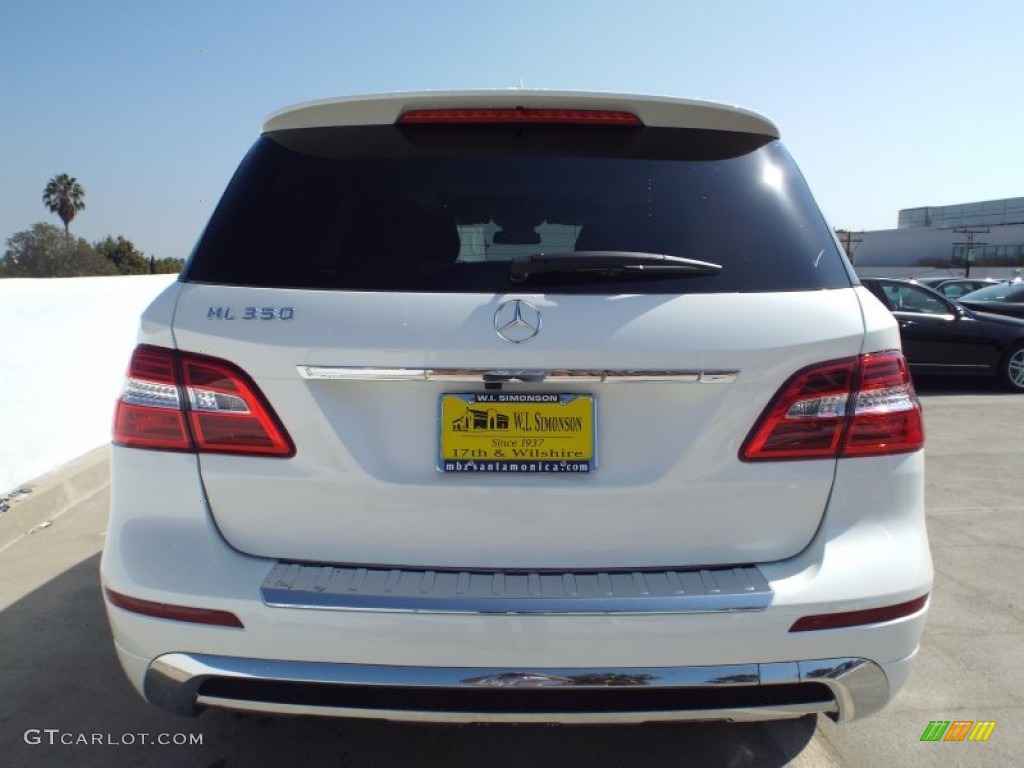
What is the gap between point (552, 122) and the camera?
216 cm

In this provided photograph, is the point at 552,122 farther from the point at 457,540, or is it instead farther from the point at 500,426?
the point at 457,540

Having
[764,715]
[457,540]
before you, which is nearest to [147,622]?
[457,540]

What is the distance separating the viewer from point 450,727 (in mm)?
2584

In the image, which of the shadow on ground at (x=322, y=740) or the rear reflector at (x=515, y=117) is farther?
the shadow on ground at (x=322, y=740)

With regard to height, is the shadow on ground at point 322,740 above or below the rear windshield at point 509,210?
below

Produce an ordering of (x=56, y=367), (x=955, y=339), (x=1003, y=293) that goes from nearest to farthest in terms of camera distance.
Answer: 1. (x=56, y=367)
2. (x=955, y=339)
3. (x=1003, y=293)

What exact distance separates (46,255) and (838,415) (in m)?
43.1

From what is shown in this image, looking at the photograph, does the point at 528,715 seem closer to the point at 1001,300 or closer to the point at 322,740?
the point at 322,740

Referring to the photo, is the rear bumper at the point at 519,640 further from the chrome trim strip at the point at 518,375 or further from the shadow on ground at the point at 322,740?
the shadow on ground at the point at 322,740

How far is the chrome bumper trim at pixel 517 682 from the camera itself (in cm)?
177

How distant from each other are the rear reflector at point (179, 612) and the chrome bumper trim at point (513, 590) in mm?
99

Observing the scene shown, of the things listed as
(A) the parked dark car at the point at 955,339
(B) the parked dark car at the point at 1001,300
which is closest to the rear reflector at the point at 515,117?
(A) the parked dark car at the point at 955,339

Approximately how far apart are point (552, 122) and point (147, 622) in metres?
1.62

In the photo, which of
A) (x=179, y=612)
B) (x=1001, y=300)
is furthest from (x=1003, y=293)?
(x=179, y=612)
